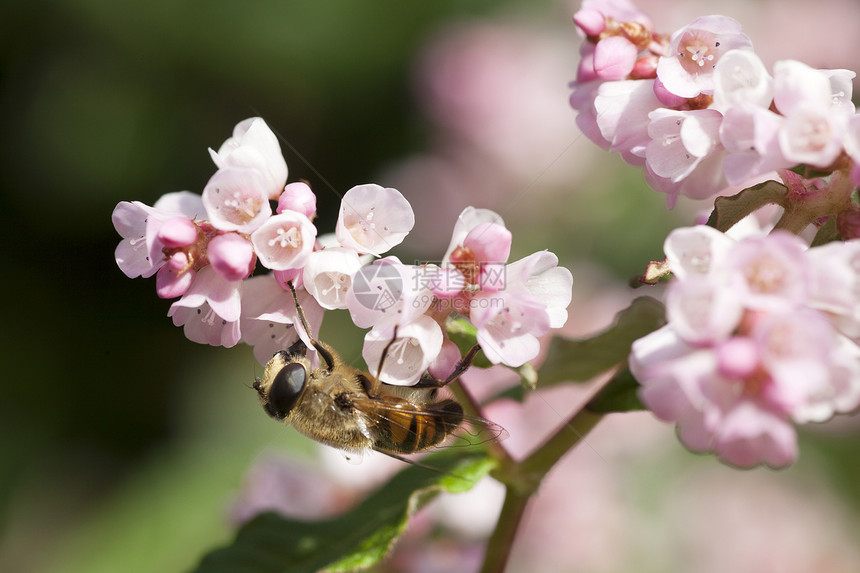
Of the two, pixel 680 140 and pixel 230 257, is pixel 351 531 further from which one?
pixel 680 140

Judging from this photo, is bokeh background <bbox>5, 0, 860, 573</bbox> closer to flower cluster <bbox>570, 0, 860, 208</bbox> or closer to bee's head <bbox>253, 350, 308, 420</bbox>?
bee's head <bbox>253, 350, 308, 420</bbox>

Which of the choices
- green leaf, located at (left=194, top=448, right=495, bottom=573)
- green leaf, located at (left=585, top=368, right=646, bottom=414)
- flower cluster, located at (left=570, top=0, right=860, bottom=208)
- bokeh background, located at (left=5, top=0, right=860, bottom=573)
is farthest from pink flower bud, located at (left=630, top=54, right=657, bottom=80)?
bokeh background, located at (left=5, top=0, right=860, bottom=573)

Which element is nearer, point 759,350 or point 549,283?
point 759,350

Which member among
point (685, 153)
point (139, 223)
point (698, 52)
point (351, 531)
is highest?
point (698, 52)

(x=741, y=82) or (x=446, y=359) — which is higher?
(x=741, y=82)

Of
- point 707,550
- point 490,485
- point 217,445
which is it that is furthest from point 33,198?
point 707,550

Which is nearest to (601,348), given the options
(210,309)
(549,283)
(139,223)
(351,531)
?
(549,283)

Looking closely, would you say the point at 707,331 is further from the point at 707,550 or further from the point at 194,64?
the point at 194,64

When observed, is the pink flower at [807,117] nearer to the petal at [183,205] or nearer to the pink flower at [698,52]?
the pink flower at [698,52]
